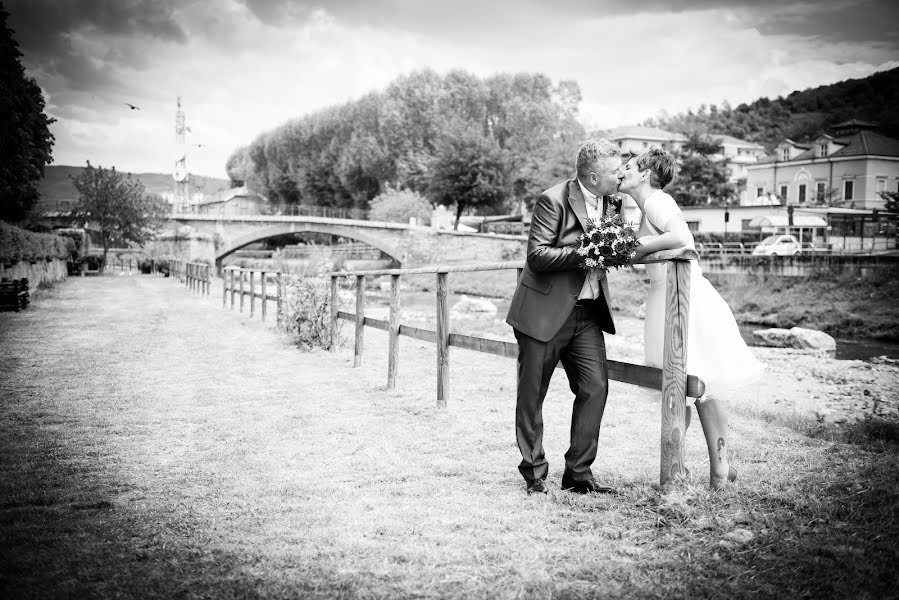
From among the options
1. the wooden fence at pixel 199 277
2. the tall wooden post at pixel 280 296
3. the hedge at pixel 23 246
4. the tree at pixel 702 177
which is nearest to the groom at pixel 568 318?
the tall wooden post at pixel 280 296

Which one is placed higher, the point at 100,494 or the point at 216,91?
the point at 216,91

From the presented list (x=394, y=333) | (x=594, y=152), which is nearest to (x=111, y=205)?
(x=394, y=333)

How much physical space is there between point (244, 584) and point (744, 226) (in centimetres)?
5042

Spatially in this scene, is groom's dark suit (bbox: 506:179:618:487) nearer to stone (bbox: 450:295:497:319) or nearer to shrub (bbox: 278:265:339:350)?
shrub (bbox: 278:265:339:350)

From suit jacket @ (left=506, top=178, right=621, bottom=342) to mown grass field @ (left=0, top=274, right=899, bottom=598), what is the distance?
0.96 meters

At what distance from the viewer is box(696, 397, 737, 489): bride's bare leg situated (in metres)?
3.63

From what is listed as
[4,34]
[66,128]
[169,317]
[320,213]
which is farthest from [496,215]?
[169,317]

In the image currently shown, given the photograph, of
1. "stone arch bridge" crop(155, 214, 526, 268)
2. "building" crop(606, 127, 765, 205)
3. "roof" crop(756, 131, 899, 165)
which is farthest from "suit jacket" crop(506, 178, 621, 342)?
"building" crop(606, 127, 765, 205)

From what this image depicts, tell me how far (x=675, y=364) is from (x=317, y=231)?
48493mm

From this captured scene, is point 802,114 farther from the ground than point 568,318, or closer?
farther from the ground

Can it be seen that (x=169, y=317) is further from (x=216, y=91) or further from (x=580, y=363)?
(x=216, y=91)

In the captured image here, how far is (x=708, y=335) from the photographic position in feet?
11.9

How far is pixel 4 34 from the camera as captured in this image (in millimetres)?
26141

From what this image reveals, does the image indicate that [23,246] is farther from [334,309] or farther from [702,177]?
[702,177]
